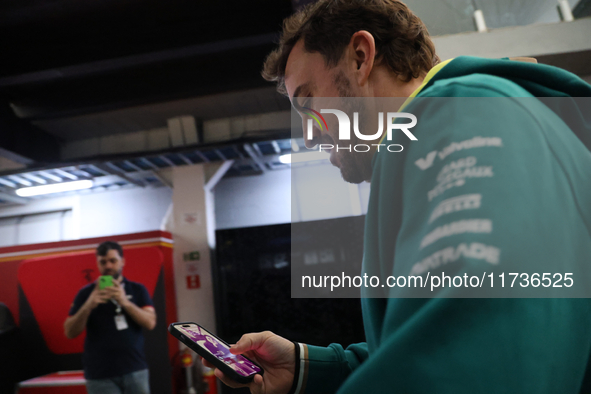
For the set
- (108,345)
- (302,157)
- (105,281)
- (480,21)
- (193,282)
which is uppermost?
(480,21)

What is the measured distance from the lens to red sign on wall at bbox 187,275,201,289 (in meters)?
5.03

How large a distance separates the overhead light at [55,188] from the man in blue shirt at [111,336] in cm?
370

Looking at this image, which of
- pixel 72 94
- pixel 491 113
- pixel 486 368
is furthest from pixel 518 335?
pixel 72 94

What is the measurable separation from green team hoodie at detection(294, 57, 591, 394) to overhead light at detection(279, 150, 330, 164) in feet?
17.0

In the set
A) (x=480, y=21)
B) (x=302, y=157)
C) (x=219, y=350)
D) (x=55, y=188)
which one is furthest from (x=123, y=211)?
(x=219, y=350)

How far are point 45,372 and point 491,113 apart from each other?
5705 mm

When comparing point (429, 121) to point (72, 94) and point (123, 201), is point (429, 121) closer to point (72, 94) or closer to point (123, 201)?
point (72, 94)

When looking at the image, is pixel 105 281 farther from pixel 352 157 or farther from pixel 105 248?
pixel 352 157

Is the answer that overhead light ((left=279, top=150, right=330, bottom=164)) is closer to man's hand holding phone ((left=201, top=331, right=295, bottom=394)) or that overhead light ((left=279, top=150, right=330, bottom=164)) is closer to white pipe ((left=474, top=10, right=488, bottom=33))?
white pipe ((left=474, top=10, right=488, bottom=33))

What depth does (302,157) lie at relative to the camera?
5.90 metres

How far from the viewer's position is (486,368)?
256 mm

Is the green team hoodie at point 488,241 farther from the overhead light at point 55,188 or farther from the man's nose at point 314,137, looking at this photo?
the overhead light at point 55,188

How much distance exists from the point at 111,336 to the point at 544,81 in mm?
3009

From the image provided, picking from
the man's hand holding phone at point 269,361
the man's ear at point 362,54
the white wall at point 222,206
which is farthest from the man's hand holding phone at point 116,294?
the white wall at point 222,206
